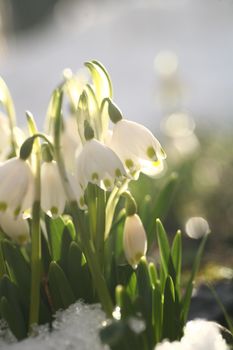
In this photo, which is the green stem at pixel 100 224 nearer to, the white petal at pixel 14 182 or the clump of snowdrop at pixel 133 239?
the clump of snowdrop at pixel 133 239

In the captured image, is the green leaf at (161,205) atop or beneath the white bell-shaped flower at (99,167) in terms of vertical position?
beneath

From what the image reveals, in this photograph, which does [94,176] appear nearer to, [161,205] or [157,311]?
[157,311]

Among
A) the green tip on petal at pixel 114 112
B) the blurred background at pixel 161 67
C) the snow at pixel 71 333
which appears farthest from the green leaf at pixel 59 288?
the blurred background at pixel 161 67

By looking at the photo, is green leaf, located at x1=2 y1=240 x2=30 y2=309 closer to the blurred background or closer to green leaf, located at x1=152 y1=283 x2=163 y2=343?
green leaf, located at x1=152 y1=283 x2=163 y2=343

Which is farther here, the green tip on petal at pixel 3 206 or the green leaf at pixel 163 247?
the green leaf at pixel 163 247

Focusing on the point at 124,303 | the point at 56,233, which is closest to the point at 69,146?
the point at 56,233

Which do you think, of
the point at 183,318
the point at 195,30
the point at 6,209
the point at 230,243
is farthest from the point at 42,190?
the point at 195,30
